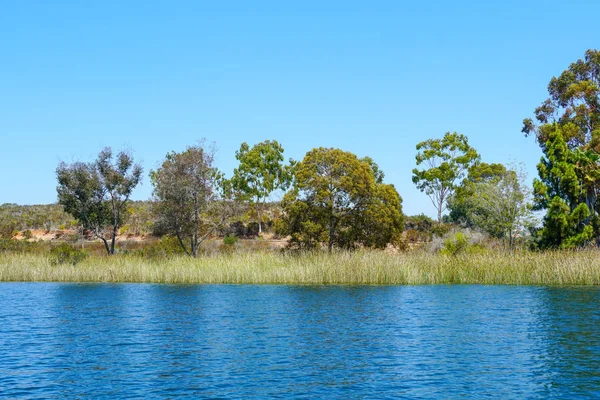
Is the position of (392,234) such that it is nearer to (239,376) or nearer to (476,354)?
(476,354)

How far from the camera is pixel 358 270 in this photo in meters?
37.2

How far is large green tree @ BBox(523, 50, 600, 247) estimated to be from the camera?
45281mm

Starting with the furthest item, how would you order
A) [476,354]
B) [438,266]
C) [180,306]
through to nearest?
[438,266], [180,306], [476,354]

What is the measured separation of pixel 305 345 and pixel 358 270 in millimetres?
17668

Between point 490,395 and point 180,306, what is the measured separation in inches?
682

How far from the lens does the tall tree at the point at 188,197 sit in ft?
149

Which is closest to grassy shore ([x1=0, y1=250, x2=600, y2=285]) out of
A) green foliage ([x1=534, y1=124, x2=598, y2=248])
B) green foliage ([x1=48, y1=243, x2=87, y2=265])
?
green foliage ([x1=48, y1=243, x2=87, y2=265])

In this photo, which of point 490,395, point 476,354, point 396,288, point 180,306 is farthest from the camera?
point 396,288

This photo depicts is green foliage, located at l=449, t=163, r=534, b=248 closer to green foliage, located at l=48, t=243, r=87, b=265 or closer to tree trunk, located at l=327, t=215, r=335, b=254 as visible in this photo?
tree trunk, located at l=327, t=215, r=335, b=254

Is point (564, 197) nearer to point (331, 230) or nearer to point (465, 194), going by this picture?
point (331, 230)

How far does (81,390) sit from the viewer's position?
48.7 feet

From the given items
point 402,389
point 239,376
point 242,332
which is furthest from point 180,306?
point 402,389

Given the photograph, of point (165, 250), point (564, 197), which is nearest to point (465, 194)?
point (564, 197)

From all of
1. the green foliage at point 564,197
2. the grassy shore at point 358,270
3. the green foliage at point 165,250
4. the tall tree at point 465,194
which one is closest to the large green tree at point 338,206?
the grassy shore at point 358,270
